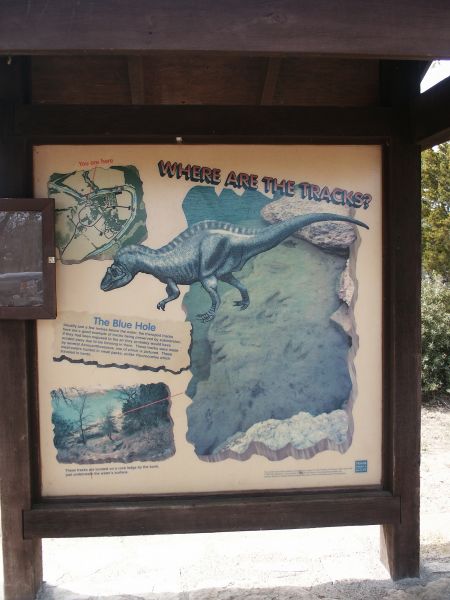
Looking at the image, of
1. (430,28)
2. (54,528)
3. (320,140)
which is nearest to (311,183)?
(320,140)

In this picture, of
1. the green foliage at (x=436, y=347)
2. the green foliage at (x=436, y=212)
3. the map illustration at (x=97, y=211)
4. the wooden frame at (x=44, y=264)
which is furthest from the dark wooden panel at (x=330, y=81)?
the green foliage at (x=436, y=212)

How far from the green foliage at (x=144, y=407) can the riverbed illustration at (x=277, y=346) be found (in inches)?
5.7

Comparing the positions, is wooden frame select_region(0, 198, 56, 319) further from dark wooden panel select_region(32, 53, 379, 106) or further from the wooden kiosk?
dark wooden panel select_region(32, 53, 379, 106)

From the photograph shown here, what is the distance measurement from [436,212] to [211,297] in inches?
387

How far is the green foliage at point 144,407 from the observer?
2867mm

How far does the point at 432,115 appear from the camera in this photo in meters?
2.72

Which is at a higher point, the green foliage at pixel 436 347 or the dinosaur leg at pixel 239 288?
the dinosaur leg at pixel 239 288

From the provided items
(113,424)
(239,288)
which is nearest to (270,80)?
(239,288)

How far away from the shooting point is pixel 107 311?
285 cm

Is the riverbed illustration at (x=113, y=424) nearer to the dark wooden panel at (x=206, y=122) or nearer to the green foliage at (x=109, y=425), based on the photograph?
the green foliage at (x=109, y=425)

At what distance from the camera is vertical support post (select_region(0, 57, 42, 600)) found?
2791mm

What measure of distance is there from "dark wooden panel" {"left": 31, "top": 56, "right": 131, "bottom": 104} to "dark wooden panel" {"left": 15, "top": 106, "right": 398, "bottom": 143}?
56 cm

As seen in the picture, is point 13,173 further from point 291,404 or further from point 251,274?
point 291,404

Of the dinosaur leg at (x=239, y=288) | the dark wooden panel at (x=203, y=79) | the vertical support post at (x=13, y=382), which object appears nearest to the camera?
the vertical support post at (x=13, y=382)
